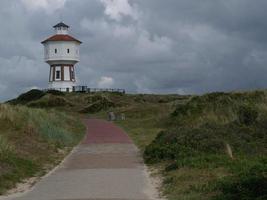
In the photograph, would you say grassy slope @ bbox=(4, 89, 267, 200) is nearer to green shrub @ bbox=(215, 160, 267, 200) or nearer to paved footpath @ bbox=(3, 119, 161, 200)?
green shrub @ bbox=(215, 160, 267, 200)

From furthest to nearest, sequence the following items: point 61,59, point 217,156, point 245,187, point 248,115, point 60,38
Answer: point 60,38, point 61,59, point 248,115, point 217,156, point 245,187

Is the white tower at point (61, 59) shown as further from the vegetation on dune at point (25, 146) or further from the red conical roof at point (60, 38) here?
the vegetation on dune at point (25, 146)

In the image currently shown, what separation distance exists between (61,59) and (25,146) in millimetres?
72332

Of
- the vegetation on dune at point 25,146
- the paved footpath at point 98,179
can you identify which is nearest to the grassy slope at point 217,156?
the paved footpath at point 98,179

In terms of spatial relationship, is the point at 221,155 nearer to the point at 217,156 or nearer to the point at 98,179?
the point at 217,156

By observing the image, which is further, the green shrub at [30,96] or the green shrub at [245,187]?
the green shrub at [30,96]

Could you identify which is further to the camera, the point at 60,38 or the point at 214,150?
the point at 60,38

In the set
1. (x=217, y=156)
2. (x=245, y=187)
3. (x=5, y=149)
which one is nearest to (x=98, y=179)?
(x=217, y=156)

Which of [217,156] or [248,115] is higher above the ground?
[248,115]

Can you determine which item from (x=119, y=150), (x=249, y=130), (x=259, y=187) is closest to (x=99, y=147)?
(x=119, y=150)

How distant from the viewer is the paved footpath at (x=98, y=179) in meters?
12.5

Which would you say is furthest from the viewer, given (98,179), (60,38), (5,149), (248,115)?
(60,38)

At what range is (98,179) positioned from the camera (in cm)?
1495

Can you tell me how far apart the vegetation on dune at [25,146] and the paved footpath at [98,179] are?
26.7 inches
